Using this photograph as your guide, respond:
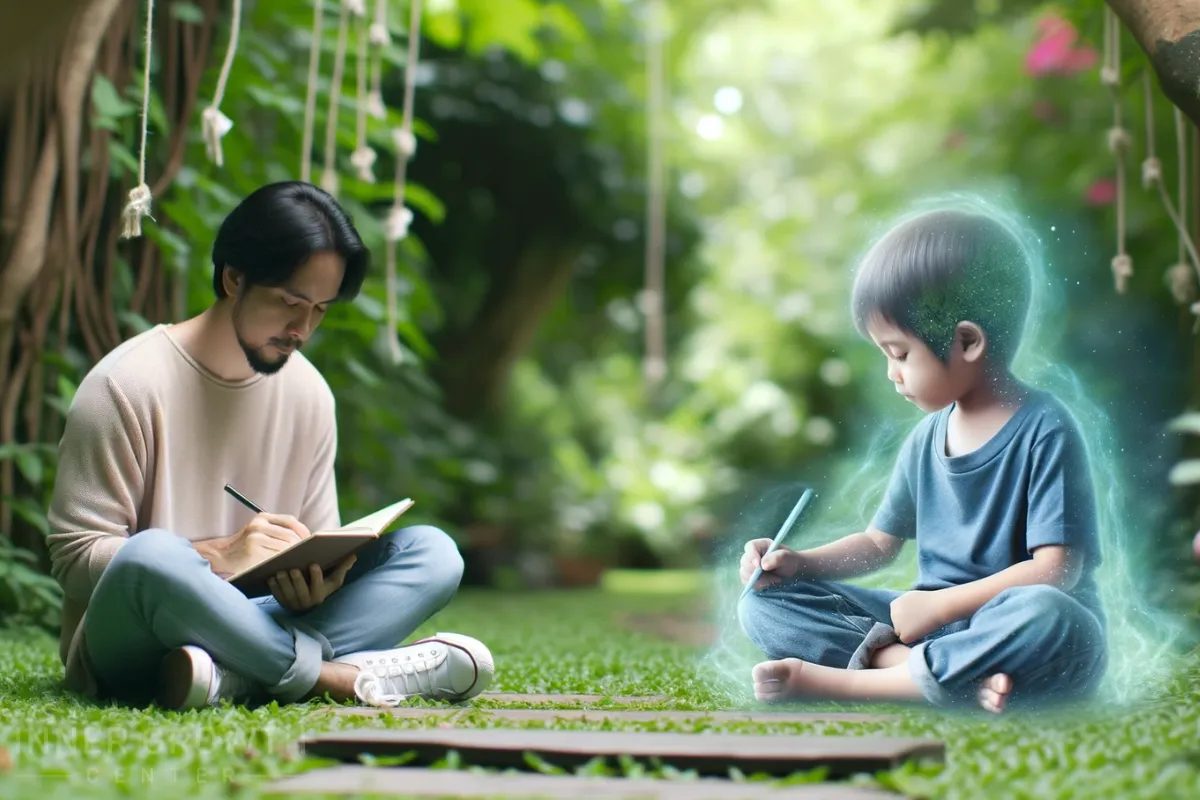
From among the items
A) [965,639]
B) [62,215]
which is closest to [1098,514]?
[965,639]

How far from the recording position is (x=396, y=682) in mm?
2092

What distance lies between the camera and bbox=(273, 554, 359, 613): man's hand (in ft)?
6.68

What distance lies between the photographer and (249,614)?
1946mm

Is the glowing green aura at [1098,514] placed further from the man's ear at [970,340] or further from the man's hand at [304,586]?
the man's hand at [304,586]

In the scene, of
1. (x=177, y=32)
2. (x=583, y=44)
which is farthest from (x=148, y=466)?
(x=583, y=44)

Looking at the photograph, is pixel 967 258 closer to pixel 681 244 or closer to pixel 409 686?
pixel 409 686

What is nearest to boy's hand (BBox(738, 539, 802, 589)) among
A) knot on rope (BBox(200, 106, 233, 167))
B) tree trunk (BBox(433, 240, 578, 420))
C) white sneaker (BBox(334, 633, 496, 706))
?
white sneaker (BBox(334, 633, 496, 706))

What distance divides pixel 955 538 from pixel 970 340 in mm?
296

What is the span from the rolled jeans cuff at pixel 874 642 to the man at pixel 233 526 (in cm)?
57

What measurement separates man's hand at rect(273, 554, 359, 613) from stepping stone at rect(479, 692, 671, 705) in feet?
1.05

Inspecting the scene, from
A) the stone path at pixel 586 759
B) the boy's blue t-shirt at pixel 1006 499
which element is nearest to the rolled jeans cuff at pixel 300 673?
the stone path at pixel 586 759

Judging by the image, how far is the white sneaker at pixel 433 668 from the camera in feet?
6.88

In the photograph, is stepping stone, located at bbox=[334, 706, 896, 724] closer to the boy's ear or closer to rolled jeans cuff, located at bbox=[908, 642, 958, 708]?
rolled jeans cuff, located at bbox=[908, 642, 958, 708]

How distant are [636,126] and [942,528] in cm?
501
